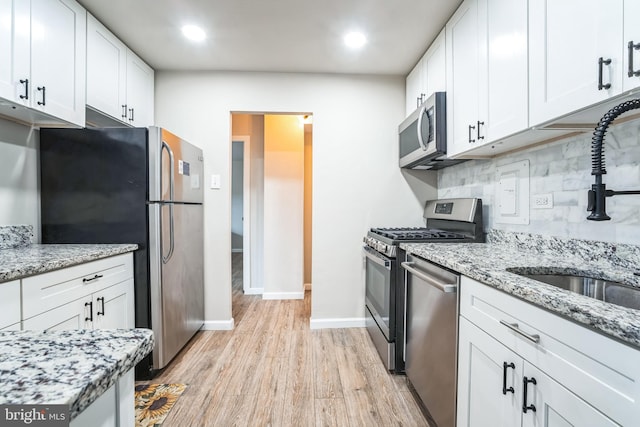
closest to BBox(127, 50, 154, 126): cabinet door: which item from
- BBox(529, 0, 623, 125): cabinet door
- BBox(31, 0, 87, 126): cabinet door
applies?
BBox(31, 0, 87, 126): cabinet door

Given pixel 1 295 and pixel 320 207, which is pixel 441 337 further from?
pixel 1 295

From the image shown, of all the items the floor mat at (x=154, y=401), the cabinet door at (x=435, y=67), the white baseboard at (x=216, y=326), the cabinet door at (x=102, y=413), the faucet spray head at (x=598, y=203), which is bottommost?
the floor mat at (x=154, y=401)

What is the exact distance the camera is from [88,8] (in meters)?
1.86

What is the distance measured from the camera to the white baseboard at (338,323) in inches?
107

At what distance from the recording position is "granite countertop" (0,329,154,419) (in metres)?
0.35

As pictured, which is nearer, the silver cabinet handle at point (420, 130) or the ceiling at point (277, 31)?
the ceiling at point (277, 31)

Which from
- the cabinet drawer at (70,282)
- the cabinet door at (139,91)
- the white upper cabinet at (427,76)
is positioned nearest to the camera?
the cabinet drawer at (70,282)

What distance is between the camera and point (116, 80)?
2141 millimetres

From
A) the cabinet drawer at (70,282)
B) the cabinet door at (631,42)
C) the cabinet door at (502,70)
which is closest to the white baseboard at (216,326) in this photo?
the cabinet drawer at (70,282)

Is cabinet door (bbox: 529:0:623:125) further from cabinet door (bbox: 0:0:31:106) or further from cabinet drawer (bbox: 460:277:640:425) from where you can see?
cabinet door (bbox: 0:0:31:106)

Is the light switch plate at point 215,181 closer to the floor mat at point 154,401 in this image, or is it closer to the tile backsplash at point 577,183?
the floor mat at point 154,401

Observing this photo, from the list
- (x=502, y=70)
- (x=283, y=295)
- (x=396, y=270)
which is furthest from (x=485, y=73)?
(x=283, y=295)

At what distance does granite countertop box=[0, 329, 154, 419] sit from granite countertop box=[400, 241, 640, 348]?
0.95 metres

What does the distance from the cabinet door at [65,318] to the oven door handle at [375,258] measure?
1.72 meters
